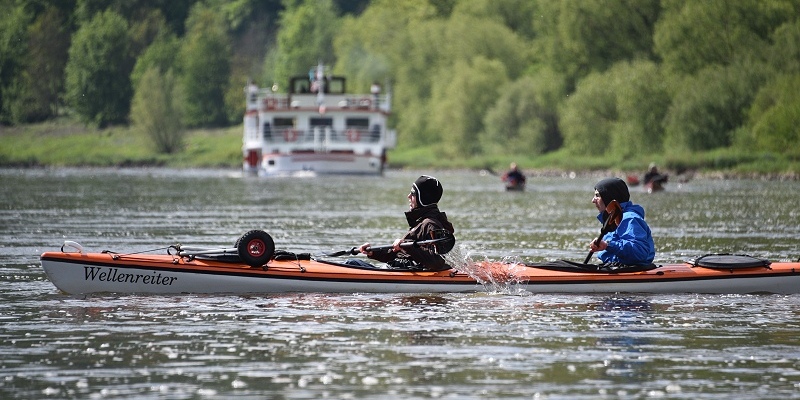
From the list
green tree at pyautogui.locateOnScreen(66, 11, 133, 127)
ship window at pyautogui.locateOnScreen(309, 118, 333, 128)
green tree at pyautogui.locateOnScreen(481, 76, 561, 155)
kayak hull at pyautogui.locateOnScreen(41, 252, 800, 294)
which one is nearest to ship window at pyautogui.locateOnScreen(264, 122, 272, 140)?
ship window at pyautogui.locateOnScreen(309, 118, 333, 128)

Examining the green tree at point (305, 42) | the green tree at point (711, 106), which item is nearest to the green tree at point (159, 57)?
the green tree at point (305, 42)

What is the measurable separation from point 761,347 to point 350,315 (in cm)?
408

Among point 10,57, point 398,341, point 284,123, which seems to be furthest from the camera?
point 10,57

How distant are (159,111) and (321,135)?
27.3m

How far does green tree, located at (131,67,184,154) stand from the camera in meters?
91.4

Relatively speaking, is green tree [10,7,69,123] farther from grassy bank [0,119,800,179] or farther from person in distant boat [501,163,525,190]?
person in distant boat [501,163,525,190]

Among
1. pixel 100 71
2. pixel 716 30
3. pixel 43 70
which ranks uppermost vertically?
pixel 100 71

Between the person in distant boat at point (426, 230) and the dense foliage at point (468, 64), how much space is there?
40528 millimetres

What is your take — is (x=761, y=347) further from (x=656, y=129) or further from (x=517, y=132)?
(x=517, y=132)

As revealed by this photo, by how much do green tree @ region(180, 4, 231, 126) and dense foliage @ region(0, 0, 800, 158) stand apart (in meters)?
0.12

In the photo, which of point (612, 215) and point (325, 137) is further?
point (325, 137)

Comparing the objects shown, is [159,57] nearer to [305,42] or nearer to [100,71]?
[100,71]

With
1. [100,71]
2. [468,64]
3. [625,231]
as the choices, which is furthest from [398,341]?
[100,71]

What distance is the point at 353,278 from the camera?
15.7 m
